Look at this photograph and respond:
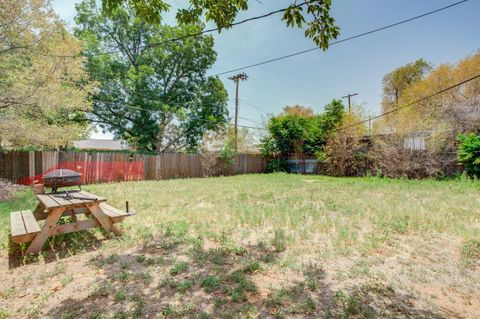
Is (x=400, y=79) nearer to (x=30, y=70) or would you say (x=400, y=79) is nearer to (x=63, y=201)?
(x=30, y=70)

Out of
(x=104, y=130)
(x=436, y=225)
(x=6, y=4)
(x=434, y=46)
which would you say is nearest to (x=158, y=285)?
(x=436, y=225)

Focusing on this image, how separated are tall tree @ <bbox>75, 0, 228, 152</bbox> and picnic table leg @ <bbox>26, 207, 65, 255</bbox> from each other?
547 inches

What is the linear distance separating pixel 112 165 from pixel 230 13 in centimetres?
1074

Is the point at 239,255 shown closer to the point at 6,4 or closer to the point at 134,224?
the point at 134,224

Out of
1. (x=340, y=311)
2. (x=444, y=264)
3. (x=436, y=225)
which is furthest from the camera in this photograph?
(x=436, y=225)

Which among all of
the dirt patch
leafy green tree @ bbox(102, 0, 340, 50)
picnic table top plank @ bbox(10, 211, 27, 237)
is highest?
leafy green tree @ bbox(102, 0, 340, 50)

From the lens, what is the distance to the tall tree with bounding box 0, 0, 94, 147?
690 centimetres

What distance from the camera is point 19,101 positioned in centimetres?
702

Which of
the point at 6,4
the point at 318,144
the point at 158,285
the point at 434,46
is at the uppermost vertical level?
the point at 434,46

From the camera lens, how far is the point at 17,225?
9.82 feet

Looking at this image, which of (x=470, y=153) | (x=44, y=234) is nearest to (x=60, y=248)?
(x=44, y=234)

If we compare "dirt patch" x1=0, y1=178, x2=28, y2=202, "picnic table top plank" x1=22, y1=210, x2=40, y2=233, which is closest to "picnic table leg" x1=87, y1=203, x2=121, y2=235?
"picnic table top plank" x1=22, y1=210, x2=40, y2=233

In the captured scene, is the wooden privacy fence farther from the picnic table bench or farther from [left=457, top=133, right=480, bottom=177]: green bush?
[left=457, top=133, right=480, bottom=177]: green bush

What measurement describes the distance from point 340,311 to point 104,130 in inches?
761
